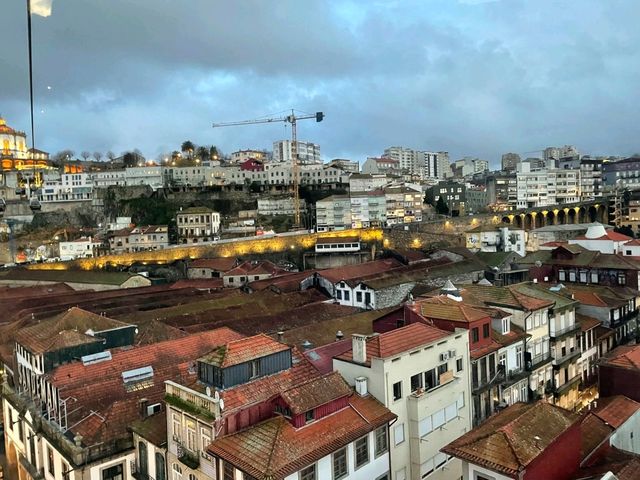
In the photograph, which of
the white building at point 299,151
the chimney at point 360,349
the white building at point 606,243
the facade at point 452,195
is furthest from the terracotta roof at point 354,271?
the white building at point 299,151

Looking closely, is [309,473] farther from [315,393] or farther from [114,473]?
[114,473]

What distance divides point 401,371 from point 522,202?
92.7 m

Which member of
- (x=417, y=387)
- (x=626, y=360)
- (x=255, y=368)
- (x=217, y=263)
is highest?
(x=255, y=368)

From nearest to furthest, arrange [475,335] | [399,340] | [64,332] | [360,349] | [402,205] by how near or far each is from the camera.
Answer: [360,349] < [399,340] < [475,335] < [64,332] < [402,205]

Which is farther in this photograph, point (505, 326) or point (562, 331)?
point (562, 331)

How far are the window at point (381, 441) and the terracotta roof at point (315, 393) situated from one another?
1506mm

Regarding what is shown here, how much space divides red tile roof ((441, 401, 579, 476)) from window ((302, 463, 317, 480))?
3.27 metres

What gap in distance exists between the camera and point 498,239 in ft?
203

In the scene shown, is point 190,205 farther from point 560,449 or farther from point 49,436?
point 560,449

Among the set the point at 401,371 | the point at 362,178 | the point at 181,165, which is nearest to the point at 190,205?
the point at 181,165

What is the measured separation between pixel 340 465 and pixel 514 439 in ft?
14.6

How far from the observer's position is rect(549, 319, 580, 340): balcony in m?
24.0

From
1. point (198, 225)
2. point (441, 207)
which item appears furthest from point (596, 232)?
point (198, 225)

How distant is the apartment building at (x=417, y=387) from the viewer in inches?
602
